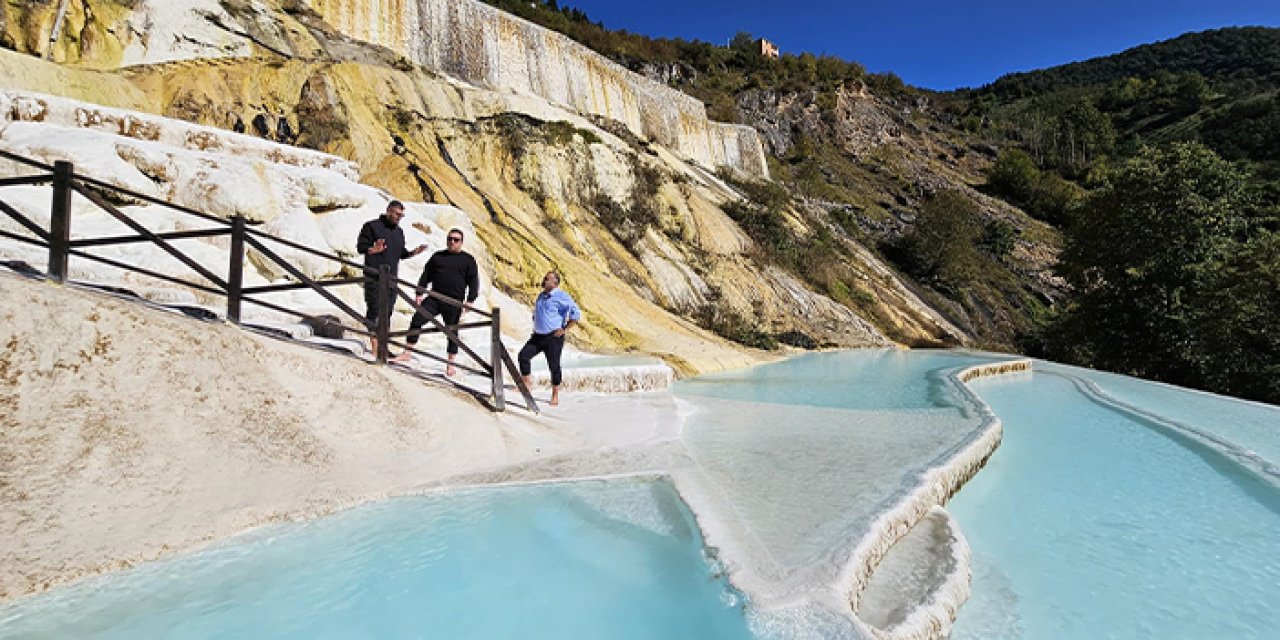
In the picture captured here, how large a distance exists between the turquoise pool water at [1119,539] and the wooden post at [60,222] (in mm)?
6096

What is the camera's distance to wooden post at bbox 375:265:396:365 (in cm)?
559

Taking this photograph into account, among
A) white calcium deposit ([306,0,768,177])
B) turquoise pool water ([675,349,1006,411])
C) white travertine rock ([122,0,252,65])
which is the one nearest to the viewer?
turquoise pool water ([675,349,1006,411])

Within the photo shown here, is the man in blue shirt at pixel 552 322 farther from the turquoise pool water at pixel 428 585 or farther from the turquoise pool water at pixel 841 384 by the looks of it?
the turquoise pool water at pixel 841 384

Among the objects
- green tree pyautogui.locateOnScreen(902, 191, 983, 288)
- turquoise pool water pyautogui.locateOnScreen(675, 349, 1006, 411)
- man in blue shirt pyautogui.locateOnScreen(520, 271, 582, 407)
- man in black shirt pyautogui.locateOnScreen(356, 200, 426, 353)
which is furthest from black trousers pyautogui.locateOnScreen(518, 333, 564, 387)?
green tree pyautogui.locateOnScreen(902, 191, 983, 288)

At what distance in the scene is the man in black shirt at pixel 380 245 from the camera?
6531mm

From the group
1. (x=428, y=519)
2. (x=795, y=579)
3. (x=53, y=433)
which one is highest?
(x=53, y=433)

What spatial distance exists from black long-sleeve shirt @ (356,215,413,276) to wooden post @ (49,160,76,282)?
237 cm

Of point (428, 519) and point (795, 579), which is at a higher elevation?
point (795, 579)

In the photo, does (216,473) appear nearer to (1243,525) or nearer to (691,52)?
(1243,525)

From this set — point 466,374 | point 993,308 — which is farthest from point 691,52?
point 466,374

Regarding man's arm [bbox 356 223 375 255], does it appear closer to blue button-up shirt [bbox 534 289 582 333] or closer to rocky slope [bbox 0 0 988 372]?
blue button-up shirt [bbox 534 289 582 333]

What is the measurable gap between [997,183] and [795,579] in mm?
68879

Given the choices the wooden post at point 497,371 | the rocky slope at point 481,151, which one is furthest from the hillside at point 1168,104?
the wooden post at point 497,371

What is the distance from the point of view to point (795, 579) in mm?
3244
